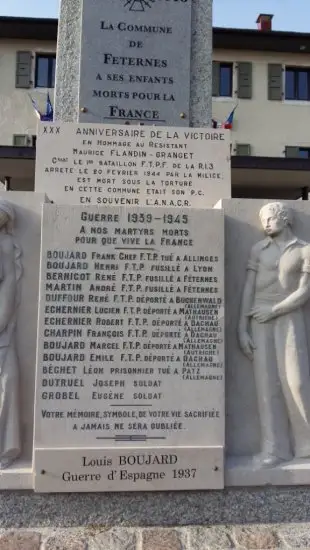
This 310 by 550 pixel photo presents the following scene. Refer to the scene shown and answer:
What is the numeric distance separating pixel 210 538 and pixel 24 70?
822 inches

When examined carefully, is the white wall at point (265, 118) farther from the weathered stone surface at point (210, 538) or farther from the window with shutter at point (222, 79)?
the weathered stone surface at point (210, 538)

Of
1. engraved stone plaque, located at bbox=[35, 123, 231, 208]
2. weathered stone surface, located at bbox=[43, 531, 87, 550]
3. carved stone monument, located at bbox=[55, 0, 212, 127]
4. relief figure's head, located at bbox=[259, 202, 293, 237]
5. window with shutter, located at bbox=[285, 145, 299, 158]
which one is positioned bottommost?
weathered stone surface, located at bbox=[43, 531, 87, 550]

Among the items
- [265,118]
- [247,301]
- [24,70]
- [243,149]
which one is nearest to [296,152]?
[265,118]

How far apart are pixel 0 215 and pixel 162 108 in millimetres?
1978

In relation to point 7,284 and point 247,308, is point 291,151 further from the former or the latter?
point 7,284

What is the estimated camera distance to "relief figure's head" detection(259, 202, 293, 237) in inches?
156

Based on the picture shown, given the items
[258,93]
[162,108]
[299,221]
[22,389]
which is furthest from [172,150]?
[258,93]

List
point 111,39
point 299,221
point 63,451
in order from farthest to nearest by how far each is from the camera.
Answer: point 111,39, point 299,221, point 63,451

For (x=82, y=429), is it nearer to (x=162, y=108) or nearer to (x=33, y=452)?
(x=33, y=452)

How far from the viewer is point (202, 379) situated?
12.3 feet

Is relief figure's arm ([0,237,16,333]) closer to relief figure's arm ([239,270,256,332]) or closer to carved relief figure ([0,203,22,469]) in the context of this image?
carved relief figure ([0,203,22,469])

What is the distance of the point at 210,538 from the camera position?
11.4ft

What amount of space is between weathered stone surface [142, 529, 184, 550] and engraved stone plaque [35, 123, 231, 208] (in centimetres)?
232

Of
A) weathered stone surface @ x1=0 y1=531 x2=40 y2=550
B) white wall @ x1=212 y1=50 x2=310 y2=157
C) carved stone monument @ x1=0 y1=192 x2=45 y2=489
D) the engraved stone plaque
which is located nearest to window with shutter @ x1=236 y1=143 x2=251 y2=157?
white wall @ x1=212 y1=50 x2=310 y2=157
